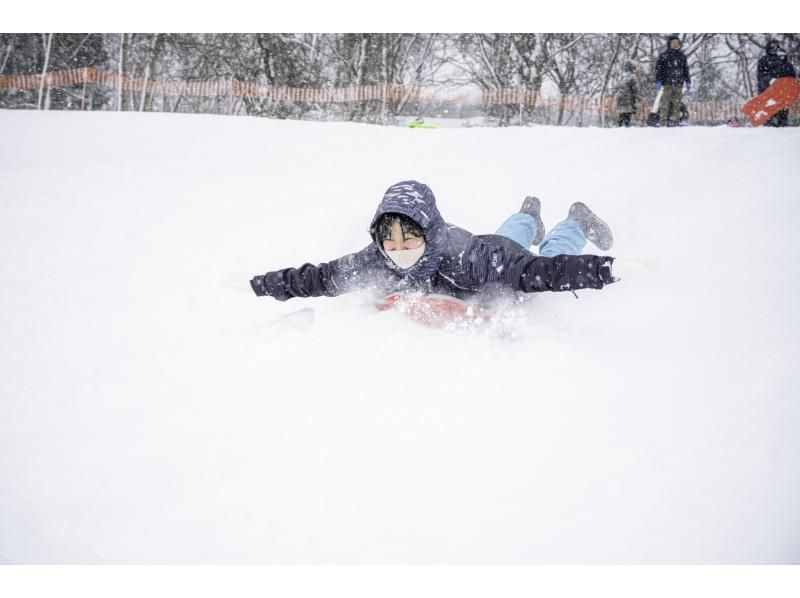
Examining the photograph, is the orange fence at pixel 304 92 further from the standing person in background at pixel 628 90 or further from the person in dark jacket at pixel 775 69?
the person in dark jacket at pixel 775 69

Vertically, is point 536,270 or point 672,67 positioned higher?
point 672,67

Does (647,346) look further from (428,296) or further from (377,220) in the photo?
(377,220)

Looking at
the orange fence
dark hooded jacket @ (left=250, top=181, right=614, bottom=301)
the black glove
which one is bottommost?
the black glove

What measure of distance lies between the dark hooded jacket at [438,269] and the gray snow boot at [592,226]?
832 millimetres

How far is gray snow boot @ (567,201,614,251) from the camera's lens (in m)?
3.37

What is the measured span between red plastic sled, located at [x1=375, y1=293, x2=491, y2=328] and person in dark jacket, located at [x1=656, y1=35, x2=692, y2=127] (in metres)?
6.38

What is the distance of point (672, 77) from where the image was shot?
7105mm

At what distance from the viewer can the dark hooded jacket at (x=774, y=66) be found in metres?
6.70

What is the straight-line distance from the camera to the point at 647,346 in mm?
2266

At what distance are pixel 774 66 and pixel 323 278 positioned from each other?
285 inches

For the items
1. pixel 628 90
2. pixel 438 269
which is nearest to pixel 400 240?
pixel 438 269

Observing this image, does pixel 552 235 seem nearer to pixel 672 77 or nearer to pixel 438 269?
pixel 438 269

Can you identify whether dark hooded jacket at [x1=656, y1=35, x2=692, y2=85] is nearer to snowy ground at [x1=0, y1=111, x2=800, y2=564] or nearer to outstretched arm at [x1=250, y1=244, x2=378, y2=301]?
snowy ground at [x1=0, y1=111, x2=800, y2=564]

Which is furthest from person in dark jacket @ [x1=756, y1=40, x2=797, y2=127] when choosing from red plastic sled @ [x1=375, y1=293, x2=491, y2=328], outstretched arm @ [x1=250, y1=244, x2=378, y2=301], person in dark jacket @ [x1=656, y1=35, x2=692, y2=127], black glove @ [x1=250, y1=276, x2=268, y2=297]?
black glove @ [x1=250, y1=276, x2=268, y2=297]
